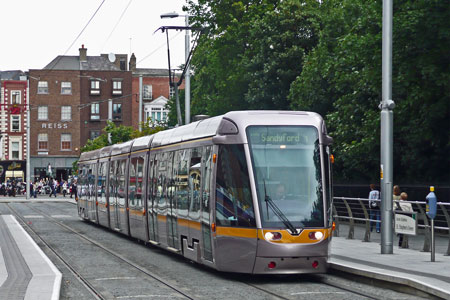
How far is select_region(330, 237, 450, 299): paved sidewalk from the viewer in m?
12.5

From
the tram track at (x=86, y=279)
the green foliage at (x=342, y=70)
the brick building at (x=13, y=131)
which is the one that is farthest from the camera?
the brick building at (x=13, y=131)

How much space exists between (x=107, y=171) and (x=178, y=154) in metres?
10.8

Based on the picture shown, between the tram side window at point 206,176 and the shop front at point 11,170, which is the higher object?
the shop front at point 11,170

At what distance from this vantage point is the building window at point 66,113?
307ft

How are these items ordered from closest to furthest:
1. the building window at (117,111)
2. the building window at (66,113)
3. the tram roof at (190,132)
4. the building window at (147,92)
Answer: the tram roof at (190,132) < the building window at (66,113) < the building window at (117,111) < the building window at (147,92)

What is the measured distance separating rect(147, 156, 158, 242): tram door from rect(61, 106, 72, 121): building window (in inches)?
2916

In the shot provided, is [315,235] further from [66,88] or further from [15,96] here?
[66,88]

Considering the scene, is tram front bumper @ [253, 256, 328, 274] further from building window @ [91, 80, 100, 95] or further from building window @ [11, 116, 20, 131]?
building window @ [91, 80, 100, 95]

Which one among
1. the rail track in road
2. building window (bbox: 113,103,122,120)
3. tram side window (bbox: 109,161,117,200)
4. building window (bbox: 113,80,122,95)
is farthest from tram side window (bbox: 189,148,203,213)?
building window (bbox: 113,103,122,120)

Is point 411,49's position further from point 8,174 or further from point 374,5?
point 8,174

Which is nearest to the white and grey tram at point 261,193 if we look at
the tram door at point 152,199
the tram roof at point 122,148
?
the tram door at point 152,199

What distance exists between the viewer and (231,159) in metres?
14.5

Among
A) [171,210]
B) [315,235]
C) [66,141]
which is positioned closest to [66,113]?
[66,141]

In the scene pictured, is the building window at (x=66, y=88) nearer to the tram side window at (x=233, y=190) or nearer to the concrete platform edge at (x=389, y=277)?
the concrete platform edge at (x=389, y=277)
